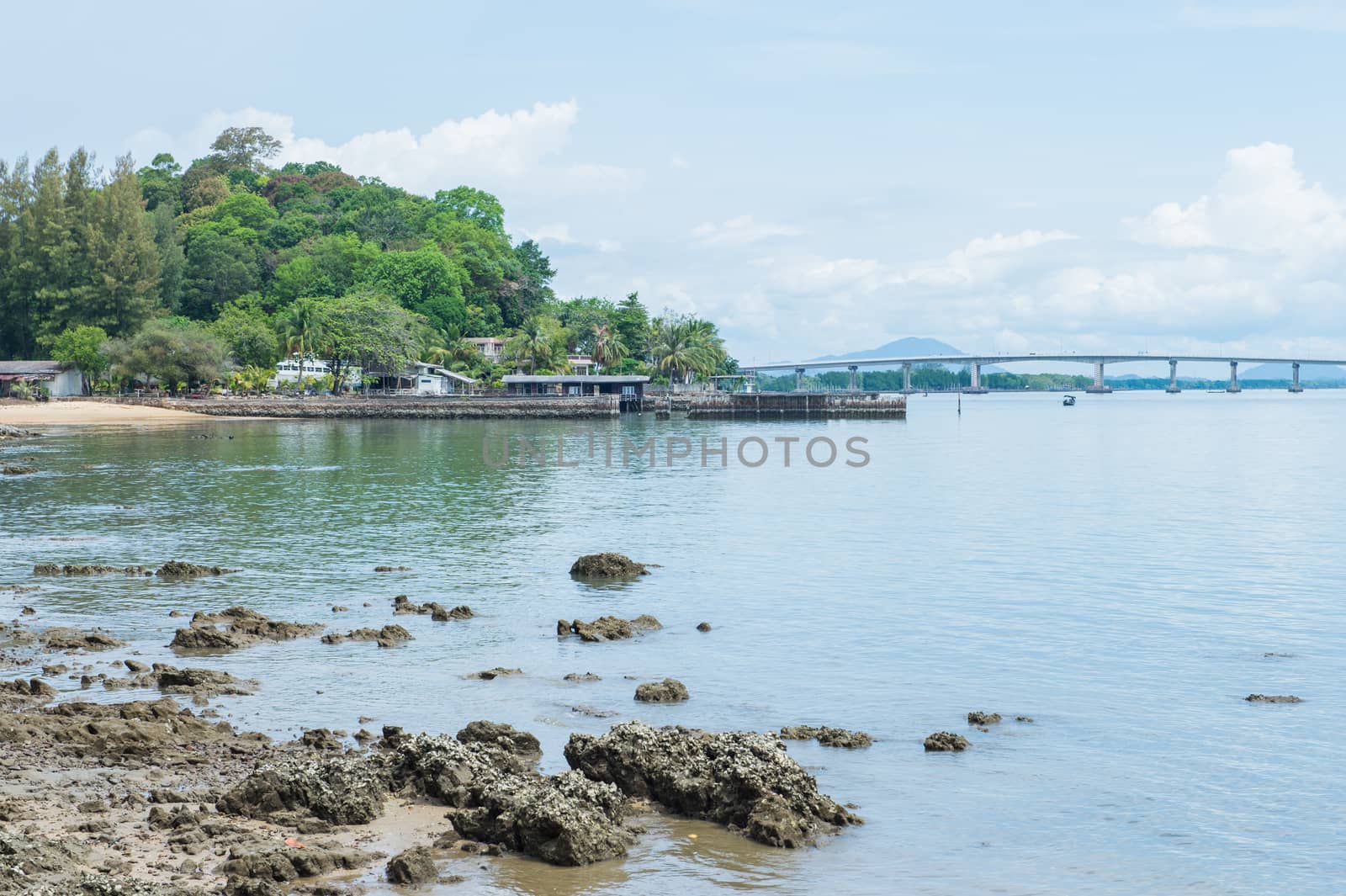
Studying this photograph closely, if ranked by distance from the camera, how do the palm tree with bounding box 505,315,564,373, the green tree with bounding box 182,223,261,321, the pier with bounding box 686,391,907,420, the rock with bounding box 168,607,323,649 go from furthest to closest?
the green tree with bounding box 182,223,261,321
the palm tree with bounding box 505,315,564,373
the pier with bounding box 686,391,907,420
the rock with bounding box 168,607,323,649

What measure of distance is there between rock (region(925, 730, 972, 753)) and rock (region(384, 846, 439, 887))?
270 inches

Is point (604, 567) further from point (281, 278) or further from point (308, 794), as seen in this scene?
point (281, 278)

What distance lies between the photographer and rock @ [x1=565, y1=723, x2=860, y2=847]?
39.9 feet

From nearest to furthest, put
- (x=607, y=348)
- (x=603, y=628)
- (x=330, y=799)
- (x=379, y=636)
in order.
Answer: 1. (x=330, y=799)
2. (x=379, y=636)
3. (x=603, y=628)
4. (x=607, y=348)

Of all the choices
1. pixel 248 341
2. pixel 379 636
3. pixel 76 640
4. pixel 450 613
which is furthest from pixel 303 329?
pixel 379 636

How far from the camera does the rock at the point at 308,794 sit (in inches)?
470

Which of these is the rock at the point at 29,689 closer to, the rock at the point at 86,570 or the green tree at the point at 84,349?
the rock at the point at 86,570

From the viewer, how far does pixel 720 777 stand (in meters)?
12.6

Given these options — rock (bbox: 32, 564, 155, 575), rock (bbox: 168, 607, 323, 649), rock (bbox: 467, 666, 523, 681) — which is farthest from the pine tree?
rock (bbox: 467, 666, 523, 681)

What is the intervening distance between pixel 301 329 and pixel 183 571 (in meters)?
97.5

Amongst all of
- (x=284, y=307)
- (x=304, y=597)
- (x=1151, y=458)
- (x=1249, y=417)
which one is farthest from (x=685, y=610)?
(x=1249, y=417)

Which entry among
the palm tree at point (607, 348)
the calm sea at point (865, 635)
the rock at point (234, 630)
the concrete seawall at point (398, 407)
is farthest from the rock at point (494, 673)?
the palm tree at point (607, 348)

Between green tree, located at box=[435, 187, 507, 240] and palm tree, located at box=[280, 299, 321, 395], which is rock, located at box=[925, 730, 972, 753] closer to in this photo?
palm tree, located at box=[280, 299, 321, 395]

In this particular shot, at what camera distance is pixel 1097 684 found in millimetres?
18484
